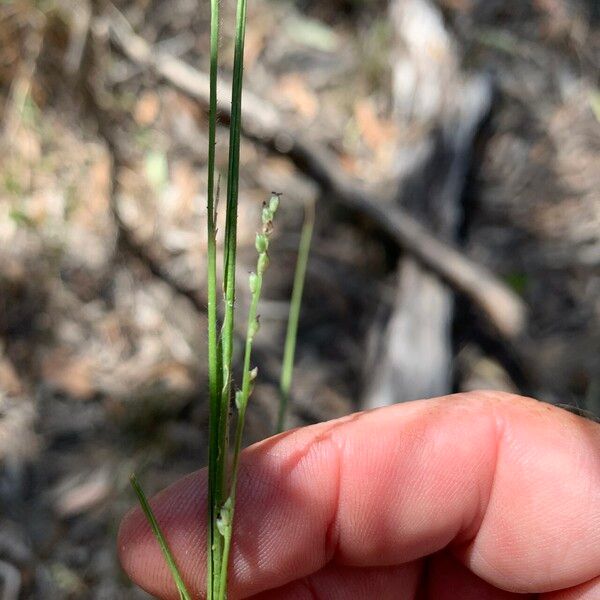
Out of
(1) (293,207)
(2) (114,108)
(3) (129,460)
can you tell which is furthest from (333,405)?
(2) (114,108)

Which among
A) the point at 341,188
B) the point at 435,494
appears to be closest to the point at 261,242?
the point at 435,494

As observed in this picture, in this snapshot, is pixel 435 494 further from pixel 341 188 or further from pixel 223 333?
pixel 341 188

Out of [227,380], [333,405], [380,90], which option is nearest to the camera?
[227,380]

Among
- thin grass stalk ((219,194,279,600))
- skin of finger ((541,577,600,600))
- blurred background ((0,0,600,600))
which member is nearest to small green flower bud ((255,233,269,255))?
thin grass stalk ((219,194,279,600))

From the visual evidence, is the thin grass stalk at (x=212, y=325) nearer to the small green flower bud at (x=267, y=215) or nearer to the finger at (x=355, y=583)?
the small green flower bud at (x=267, y=215)

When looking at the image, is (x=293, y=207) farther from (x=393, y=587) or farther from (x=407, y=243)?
(x=393, y=587)

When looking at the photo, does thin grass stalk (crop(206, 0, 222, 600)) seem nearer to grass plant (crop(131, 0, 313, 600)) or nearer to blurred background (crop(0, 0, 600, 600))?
grass plant (crop(131, 0, 313, 600))
